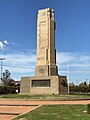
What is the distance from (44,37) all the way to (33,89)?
5.84 metres

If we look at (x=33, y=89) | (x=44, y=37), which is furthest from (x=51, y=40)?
(x=33, y=89)

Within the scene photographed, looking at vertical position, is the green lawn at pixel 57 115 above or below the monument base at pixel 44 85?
below

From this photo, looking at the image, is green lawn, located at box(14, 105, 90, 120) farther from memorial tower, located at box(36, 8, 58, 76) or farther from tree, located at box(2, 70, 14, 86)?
tree, located at box(2, 70, 14, 86)

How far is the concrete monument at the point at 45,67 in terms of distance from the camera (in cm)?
2545

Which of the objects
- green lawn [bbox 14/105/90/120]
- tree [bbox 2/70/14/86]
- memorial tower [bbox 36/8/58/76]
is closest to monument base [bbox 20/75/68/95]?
memorial tower [bbox 36/8/58/76]

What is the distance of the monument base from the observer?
25.3 metres

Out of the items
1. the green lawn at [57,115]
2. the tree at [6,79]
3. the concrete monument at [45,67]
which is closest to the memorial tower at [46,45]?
the concrete monument at [45,67]

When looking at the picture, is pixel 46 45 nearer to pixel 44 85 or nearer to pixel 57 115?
pixel 44 85

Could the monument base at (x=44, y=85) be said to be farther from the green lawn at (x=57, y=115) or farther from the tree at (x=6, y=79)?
the tree at (x=6, y=79)

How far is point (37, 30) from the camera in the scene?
90.7ft

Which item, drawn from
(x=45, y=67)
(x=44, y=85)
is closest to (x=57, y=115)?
(x=44, y=85)

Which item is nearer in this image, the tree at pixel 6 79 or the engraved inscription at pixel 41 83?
the engraved inscription at pixel 41 83

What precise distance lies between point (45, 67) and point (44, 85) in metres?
1.92

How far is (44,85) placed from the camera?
1013 inches
